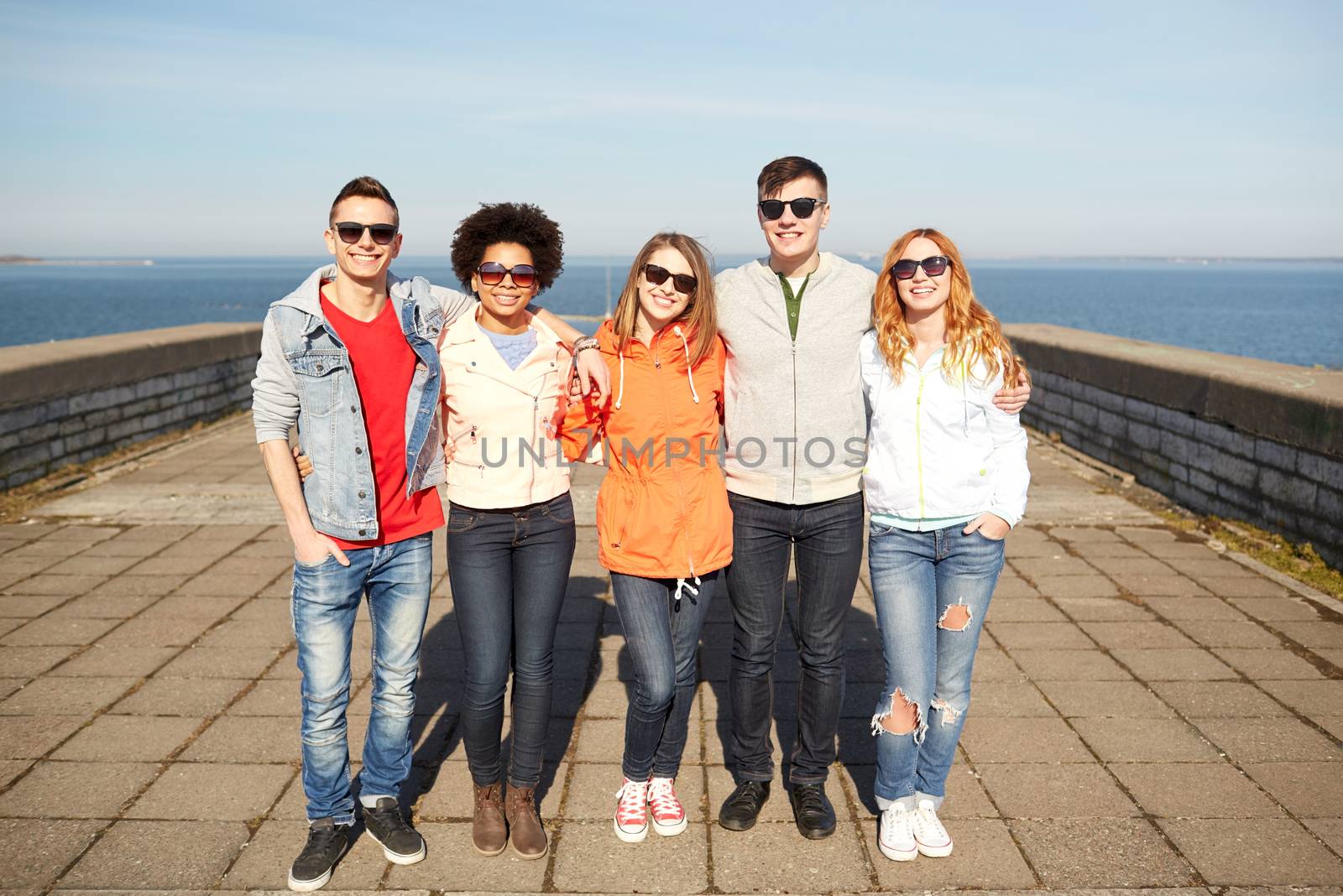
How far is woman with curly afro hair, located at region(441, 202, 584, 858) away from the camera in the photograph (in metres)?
2.81

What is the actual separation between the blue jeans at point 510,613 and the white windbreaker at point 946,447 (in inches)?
37.1

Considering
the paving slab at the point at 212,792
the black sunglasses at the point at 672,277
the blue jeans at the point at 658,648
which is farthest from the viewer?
the paving slab at the point at 212,792

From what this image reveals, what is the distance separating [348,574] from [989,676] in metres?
2.79

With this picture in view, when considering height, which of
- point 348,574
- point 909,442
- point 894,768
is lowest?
point 894,768

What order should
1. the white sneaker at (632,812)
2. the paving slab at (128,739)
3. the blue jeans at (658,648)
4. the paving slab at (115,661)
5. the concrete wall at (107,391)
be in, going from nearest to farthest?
1. the blue jeans at (658,648)
2. the white sneaker at (632,812)
3. the paving slab at (128,739)
4. the paving slab at (115,661)
5. the concrete wall at (107,391)

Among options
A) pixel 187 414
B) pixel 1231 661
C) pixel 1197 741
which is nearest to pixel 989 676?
pixel 1197 741

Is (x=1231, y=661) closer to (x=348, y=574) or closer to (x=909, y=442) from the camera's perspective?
(x=909, y=442)

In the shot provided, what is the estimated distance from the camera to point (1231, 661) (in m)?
4.41

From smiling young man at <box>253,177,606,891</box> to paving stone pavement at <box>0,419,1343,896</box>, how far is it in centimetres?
35

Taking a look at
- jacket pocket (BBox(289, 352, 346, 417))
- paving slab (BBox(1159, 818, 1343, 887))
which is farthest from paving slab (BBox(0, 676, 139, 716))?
paving slab (BBox(1159, 818, 1343, 887))

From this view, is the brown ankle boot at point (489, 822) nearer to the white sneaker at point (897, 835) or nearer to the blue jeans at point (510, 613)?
the blue jeans at point (510, 613)

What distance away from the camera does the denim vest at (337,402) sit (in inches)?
104

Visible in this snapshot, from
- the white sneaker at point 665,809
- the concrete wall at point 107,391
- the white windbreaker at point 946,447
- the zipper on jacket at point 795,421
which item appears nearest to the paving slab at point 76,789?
the white sneaker at point 665,809

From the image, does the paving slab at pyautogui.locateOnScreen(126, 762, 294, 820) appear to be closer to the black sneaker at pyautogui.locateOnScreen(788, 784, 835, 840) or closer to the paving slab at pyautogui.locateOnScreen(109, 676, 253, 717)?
the paving slab at pyautogui.locateOnScreen(109, 676, 253, 717)
